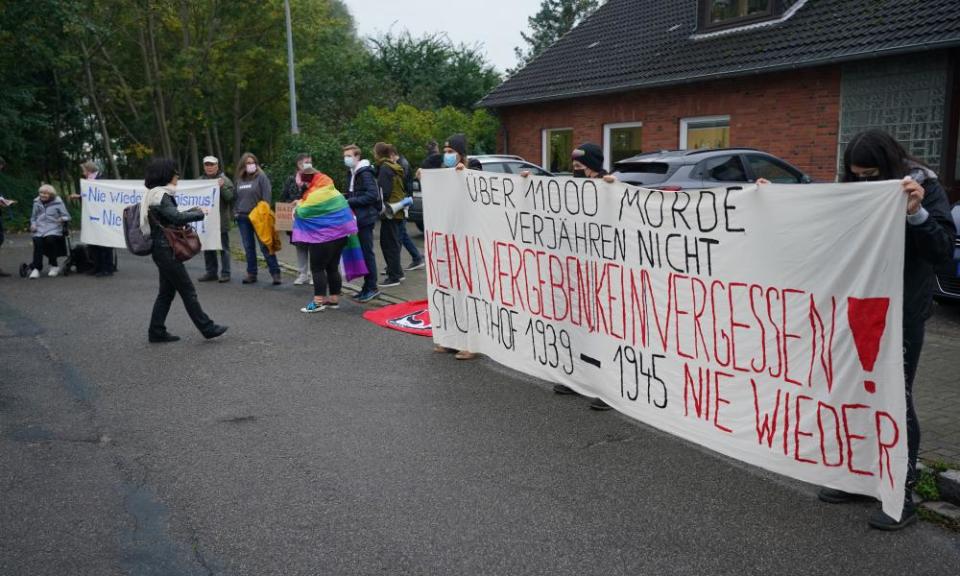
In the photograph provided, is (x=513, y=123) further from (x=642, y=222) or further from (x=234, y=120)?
(x=642, y=222)

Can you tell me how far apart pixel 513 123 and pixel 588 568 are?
2046cm

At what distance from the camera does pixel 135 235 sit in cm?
796

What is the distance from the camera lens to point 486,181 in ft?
22.4

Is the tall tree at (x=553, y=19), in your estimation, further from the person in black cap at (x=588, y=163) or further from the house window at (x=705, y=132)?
the person in black cap at (x=588, y=163)

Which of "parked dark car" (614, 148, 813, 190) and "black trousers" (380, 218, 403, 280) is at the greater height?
"parked dark car" (614, 148, 813, 190)

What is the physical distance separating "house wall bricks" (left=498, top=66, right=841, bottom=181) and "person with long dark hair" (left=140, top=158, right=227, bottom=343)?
1151 centimetres

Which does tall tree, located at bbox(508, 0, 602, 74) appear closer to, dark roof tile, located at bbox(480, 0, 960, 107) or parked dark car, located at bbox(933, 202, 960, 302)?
dark roof tile, located at bbox(480, 0, 960, 107)

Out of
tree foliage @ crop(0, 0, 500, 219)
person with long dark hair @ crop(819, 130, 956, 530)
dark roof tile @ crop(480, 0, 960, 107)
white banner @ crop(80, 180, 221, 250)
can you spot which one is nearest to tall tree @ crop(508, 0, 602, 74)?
tree foliage @ crop(0, 0, 500, 219)

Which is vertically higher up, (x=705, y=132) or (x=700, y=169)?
(x=705, y=132)

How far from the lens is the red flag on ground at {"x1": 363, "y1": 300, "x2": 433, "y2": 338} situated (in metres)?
8.63

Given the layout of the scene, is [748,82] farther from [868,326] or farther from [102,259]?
[868,326]

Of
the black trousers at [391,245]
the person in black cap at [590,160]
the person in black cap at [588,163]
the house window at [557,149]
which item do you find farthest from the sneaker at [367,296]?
the house window at [557,149]

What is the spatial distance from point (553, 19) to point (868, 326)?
5809 centimetres

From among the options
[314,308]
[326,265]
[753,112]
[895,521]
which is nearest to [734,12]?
[753,112]
